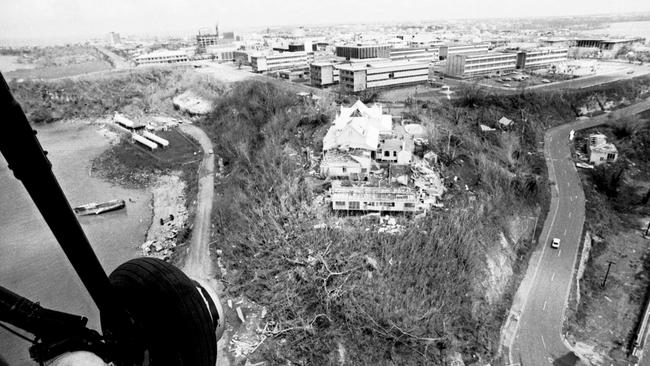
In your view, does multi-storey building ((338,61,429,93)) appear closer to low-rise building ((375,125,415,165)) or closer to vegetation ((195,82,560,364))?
vegetation ((195,82,560,364))

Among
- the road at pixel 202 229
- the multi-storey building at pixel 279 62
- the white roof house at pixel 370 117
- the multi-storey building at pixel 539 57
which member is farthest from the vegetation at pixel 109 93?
the multi-storey building at pixel 539 57

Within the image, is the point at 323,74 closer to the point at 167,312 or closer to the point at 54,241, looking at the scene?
the point at 54,241

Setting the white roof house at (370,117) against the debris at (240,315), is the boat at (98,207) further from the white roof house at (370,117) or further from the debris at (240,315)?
the white roof house at (370,117)

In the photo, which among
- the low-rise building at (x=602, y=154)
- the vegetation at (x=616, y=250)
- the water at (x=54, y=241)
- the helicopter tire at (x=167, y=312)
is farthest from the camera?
the low-rise building at (x=602, y=154)

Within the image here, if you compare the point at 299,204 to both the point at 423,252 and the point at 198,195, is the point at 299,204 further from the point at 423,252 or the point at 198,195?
the point at 198,195

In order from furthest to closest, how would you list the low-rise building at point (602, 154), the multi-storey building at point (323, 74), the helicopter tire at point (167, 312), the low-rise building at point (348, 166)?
the multi-storey building at point (323, 74) < the low-rise building at point (602, 154) < the low-rise building at point (348, 166) < the helicopter tire at point (167, 312)

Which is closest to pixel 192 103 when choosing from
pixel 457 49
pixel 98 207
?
pixel 98 207

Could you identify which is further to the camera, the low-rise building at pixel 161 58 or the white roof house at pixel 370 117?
the low-rise building at pixel 161 58
